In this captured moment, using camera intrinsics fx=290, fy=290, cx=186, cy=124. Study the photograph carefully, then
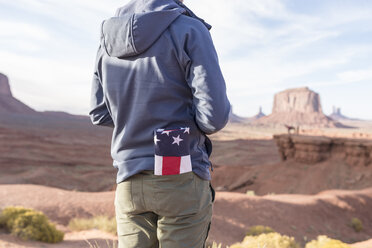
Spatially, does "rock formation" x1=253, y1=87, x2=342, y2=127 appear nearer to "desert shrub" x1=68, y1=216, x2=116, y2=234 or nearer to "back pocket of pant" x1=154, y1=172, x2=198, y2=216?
"desert shrub" x1=68, y1=216, x2=116, y2=234

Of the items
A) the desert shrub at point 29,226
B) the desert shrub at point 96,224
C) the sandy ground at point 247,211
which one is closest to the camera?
the desert shrub at point 29,226

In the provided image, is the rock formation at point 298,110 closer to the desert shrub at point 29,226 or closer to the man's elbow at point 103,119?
the desert shrub at point 29,226

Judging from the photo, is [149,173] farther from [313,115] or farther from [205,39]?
[313,115]

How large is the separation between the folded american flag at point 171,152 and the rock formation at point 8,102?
76978mm

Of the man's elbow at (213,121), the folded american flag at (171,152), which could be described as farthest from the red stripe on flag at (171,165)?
the man's elbow at (213,121)

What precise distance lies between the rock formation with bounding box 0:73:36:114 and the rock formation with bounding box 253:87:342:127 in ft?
238

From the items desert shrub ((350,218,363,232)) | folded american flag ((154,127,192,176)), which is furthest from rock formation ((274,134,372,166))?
folded american flag ((154,127,192,176))

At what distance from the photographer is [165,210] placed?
129 cm

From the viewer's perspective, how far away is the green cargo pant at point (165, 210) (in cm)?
128

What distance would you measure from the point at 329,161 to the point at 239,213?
29.1 feet

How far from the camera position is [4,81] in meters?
81.4

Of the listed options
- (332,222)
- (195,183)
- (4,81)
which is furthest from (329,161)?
(4,81)

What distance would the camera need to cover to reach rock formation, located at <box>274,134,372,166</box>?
13.5m

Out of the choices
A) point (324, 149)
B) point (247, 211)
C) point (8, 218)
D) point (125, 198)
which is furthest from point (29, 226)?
point (324, 149)
